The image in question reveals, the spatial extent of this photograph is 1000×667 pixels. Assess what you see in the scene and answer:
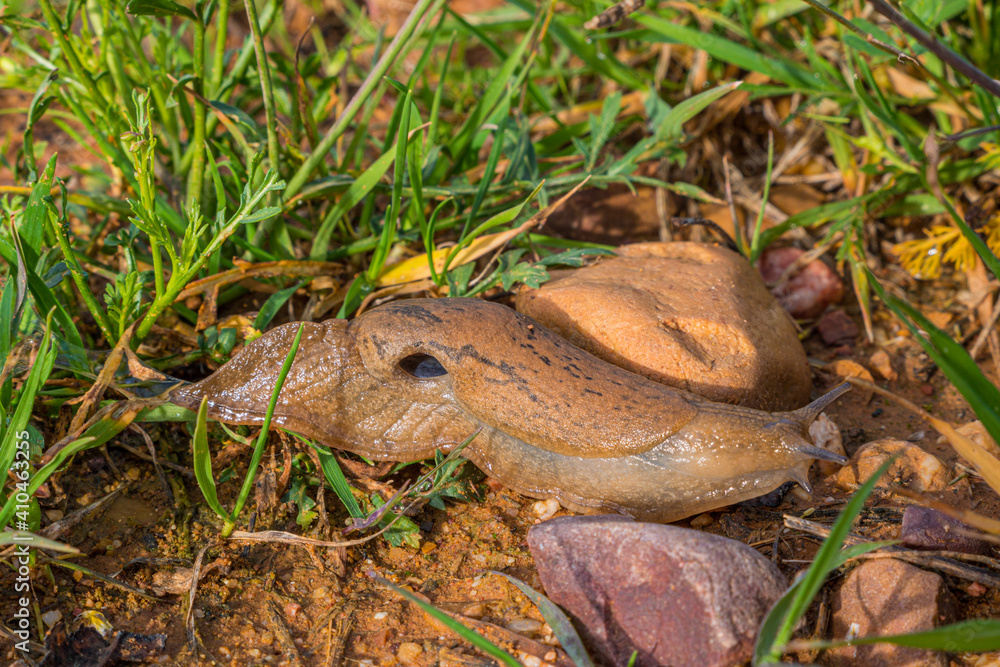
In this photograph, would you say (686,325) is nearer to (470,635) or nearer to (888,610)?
(888,610)

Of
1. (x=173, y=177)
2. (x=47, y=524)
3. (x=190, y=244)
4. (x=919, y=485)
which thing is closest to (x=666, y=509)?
(x=919, y=485)

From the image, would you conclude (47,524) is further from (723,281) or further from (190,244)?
(723,281)

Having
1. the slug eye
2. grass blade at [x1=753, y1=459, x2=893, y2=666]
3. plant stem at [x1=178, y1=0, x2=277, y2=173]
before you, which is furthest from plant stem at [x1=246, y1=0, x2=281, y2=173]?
grass blade at [x1=753, y1=459, x2=893, y2=666]

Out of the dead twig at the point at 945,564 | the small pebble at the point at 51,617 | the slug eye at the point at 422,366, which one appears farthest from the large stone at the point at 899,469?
the small pebble at the point at 51,617

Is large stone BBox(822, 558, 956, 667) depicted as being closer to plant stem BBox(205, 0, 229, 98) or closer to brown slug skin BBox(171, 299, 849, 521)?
brown slug skin BBox(171, 299, 849, 521)

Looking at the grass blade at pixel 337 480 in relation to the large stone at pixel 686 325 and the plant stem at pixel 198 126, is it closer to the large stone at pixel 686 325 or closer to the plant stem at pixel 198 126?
the large stone at pixel 686 325

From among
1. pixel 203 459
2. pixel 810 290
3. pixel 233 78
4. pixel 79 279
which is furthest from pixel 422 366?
pixel 810 290
